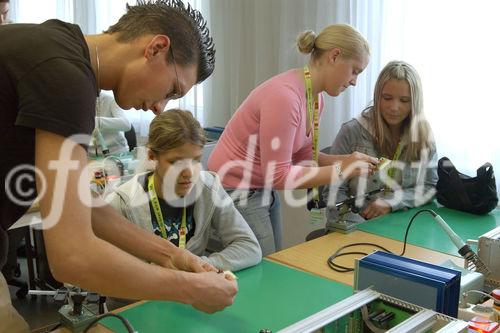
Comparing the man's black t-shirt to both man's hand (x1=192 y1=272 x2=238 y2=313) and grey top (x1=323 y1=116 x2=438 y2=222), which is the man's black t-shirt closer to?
man's hand (x1=192 y1=272 x2=238 y2=313)

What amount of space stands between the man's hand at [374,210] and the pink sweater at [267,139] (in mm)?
428

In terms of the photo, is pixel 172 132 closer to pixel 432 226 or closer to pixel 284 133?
pixel 284 133

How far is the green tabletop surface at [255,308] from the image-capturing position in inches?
54.0

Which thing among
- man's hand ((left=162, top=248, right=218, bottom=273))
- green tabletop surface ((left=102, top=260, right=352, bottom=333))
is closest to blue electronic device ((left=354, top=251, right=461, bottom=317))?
green tabletop surface ((left=102, top=260, right=352, bottom=333))

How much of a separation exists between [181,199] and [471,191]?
139 centimetres

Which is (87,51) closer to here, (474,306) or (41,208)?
(41,208)

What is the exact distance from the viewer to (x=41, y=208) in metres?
0.88

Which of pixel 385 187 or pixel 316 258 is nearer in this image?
pixel 316 258

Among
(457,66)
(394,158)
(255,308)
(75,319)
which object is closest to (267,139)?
(255,308)

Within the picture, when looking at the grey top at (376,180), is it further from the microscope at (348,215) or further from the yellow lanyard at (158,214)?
the yellow lanyard at (158,214)

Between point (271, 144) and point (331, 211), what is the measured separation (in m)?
0.54

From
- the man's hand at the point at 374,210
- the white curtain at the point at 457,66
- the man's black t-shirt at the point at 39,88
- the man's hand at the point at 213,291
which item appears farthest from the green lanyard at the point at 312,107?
the man's black t-shirt at the point at 39,88

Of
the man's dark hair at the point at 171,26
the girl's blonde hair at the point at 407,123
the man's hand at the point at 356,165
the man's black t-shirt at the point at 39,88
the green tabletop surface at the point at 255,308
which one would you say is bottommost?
the green tabletop surface at the point at 255,308

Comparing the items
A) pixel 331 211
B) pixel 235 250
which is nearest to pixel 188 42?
pixel 235 250
